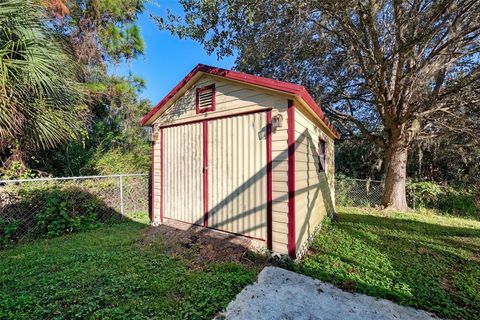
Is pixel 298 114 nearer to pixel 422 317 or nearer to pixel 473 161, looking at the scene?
pixel 422 317

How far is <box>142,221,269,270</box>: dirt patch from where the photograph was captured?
336 cm

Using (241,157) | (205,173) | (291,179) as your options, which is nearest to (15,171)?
(205,173)

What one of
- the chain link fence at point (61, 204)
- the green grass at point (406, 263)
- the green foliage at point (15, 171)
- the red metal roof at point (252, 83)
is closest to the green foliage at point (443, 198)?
the green grass at point (406, 263)

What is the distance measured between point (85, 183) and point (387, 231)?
6.97 meters

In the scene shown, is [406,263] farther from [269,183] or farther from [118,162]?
[118,162]

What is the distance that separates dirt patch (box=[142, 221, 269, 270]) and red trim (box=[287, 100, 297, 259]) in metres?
0.46

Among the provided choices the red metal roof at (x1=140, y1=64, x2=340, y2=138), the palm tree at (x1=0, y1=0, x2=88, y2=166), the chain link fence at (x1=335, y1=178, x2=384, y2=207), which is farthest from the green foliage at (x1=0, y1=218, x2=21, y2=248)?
the chain link fence at (x1=335, y1=178, x2=384, y2=207)

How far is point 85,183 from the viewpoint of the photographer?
17.9ft

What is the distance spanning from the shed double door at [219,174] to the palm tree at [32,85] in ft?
7.09

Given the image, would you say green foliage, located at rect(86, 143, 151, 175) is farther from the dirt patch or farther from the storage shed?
the dirt patch

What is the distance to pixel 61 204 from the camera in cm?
487

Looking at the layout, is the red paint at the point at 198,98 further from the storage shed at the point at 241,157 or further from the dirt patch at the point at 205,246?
the dirt patch at the point at 205,246

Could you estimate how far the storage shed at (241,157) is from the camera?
3396 mm

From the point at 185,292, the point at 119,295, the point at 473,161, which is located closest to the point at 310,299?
the point at 185,292
